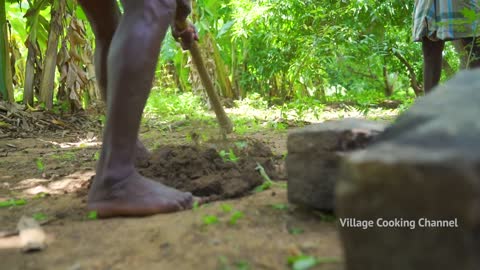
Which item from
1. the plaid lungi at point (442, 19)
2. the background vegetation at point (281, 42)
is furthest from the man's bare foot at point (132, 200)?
the background vegetation at point (281, 42)

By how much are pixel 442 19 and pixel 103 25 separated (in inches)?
88.5

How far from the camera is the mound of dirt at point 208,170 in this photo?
1.89m

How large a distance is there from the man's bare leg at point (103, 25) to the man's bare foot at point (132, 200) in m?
0.55

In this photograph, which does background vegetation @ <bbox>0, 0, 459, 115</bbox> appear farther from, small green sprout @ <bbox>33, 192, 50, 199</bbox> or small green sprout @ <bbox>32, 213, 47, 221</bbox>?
small green sprout @ <bbox>32, 213, 47, 221</bbox>

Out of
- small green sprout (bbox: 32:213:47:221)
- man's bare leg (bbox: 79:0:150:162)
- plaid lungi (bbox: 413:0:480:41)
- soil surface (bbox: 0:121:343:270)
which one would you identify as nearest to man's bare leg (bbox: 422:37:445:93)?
plaid lungi (bbox: 413:0:480:41)

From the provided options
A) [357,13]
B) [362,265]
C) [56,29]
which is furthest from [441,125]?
[56,29]

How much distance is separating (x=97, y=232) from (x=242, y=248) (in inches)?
20.4

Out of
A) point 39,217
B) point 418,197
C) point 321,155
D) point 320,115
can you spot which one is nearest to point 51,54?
point 320,115

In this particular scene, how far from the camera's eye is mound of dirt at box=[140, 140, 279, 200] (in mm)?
1887

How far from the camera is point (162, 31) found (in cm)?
169

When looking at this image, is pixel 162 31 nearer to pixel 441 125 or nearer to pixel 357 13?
pixel 441 125

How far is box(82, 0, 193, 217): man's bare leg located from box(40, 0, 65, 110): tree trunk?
4.08 meters

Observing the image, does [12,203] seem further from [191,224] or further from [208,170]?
[191,224]

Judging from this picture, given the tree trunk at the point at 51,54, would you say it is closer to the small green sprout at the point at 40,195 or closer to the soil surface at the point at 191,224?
the soil surface at the point at 191,224
